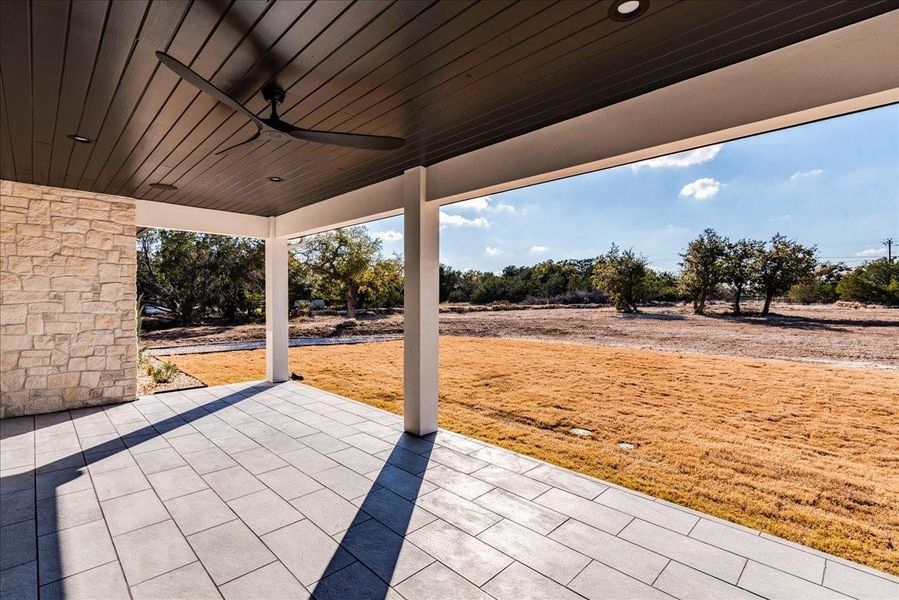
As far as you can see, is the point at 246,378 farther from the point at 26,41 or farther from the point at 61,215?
the point at 26,41

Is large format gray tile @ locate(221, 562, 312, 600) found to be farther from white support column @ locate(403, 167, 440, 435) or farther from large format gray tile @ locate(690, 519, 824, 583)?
large format gray tile @ locate(690, 519, 824, 583)

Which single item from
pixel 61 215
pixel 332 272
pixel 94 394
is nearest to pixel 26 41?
pixel 61 215

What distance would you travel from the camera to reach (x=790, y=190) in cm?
508

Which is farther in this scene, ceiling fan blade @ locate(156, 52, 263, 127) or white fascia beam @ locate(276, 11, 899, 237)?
white fascia beam @ locate(276, 11, 899, 237)

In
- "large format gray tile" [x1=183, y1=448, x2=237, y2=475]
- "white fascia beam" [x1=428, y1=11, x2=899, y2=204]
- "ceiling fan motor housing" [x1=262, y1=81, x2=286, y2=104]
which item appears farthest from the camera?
"large format gray tile" [x1=183, y1=448, x2=237, y2=475]

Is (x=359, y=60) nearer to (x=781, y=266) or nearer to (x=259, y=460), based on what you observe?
(x=259, y=460)

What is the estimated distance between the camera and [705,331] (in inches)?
243

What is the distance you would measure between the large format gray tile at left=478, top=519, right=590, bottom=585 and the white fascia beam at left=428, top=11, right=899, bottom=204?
229 centimetres

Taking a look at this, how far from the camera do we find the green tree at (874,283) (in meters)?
3.91

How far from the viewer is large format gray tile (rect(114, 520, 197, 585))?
1.92 m

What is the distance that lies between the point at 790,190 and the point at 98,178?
807 cm

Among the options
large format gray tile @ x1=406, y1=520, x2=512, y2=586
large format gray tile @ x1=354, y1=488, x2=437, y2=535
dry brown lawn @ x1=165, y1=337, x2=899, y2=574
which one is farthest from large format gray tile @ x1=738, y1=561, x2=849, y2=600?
large format gray tile @ x1=354, y1=488, x2=437, y2=535

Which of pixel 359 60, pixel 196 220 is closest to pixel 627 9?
pixel 359 60

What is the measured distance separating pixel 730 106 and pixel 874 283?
147 inches
